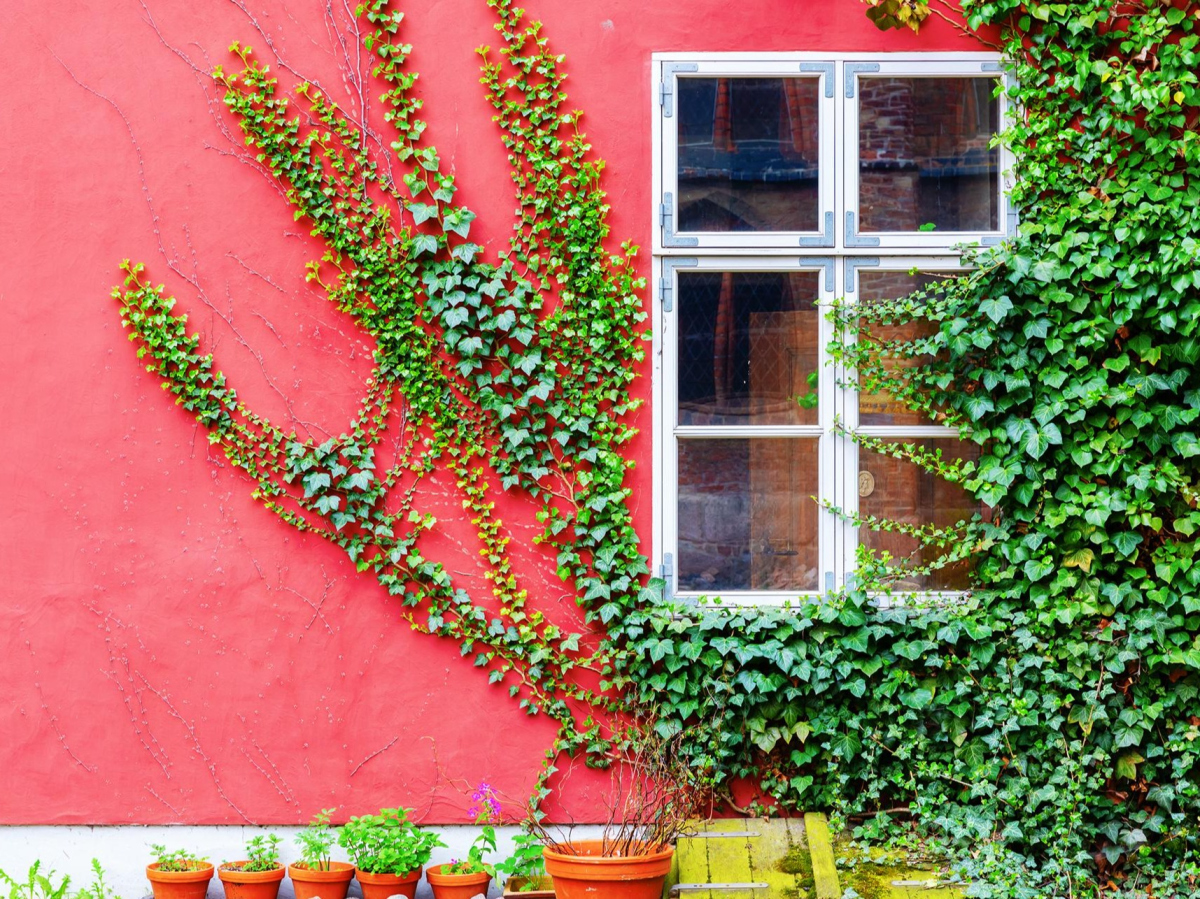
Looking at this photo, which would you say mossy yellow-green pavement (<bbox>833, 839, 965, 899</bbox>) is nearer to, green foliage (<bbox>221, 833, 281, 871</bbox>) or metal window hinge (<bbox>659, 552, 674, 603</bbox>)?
metal window hinge (<bbox>659, 552, 674, 603</bbox>)

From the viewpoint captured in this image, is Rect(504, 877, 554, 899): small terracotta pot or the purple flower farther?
the purple flower

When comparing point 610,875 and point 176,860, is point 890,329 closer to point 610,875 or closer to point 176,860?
point 610,875

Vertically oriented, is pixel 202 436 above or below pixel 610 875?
above

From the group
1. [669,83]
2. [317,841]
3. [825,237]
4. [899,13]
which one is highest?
[899,13]

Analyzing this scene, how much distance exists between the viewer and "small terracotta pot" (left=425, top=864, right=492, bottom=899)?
4109mm

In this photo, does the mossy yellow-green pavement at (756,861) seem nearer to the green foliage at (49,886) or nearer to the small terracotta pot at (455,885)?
the small terracotta pot at (455,885)

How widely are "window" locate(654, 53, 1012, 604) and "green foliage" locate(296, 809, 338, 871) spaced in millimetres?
1704

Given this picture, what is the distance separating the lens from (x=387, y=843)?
408cm

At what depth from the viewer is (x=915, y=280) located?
14.6 ft

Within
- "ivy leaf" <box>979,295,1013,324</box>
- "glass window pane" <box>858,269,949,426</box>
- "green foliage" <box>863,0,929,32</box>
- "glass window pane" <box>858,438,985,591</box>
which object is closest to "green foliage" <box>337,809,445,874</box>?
"glass window pane" <box>858,438,985,591</box>

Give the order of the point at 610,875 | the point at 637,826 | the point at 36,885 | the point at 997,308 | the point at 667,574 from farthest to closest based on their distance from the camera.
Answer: the point at 667,574 < the point at 36,885 < the point at 997,308 < the point at 637,826 < the point at 610,875

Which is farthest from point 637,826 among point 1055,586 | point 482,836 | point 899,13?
point 899,13

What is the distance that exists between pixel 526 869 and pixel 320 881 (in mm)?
781

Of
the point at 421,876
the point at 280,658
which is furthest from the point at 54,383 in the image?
the point at 421,876
